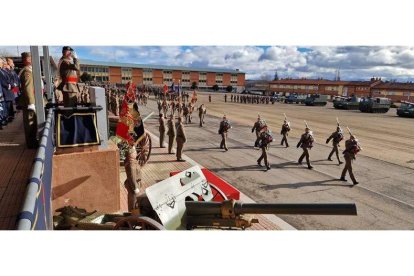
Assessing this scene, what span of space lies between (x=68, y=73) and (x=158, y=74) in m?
63.7

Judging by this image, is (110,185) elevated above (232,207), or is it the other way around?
(232,207)

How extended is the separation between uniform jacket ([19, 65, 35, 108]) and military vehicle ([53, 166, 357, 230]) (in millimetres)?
3628

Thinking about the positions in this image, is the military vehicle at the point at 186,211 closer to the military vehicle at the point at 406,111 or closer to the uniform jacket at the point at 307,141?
the uniform jacket at the point at 307,141

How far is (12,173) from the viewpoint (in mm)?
5590

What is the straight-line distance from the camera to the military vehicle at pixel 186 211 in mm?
3936

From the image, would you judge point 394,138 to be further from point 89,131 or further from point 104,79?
point 104,79

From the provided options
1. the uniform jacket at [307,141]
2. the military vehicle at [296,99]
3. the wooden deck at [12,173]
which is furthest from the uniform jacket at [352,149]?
the military vehicle at [296,99]

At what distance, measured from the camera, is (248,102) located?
54.5m

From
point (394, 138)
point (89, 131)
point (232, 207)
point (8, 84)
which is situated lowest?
point (394, 138)

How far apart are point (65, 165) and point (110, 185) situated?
0.96m

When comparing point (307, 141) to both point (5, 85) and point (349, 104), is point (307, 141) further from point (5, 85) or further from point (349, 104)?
point (349, 104)

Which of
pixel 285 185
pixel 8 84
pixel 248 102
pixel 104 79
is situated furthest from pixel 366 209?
pixel 104 79

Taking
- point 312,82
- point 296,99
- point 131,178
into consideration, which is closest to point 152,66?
point 296,99

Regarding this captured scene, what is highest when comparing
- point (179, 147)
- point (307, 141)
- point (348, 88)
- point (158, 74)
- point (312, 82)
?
point (158, 74)
